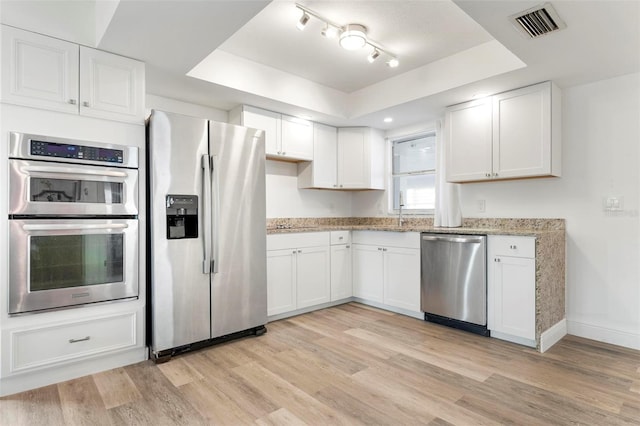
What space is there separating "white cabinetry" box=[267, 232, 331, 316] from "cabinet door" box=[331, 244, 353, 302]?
0.27ft

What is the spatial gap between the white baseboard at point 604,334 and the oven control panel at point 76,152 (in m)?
4.10

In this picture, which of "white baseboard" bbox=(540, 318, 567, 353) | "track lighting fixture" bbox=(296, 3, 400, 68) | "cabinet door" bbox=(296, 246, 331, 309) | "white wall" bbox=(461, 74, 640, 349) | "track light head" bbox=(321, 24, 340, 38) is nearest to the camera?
"track lighting fixture" bbox=(296, 3, 400, 68)

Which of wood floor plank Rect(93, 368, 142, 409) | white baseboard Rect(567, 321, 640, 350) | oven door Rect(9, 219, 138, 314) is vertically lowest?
wood floor plank Rect(93, 368, 142, 409)

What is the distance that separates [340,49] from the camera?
10.1ft

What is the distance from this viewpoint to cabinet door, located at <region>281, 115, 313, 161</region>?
396 cm

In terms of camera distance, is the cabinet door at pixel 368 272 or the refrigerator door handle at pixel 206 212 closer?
the refrigerator door handle at pixel 206 212

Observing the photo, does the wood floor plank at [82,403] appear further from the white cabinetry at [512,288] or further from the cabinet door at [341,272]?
the white cabinetry at [512,288]

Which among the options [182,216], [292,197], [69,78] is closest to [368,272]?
[292,197]

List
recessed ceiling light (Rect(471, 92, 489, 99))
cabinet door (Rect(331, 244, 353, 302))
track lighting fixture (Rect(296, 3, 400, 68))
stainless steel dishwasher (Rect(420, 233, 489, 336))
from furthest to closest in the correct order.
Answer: cabinet door (Rect(331, 244, 353, 302))
recessed ceiling light (Rect(471, 92, 489, 99))
stainless steel dishwasher (Rect(420, 233, 489, 336))
track lighting fixture (Rect(296, 3, 400, 68))

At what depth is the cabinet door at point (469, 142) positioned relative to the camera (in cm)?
336

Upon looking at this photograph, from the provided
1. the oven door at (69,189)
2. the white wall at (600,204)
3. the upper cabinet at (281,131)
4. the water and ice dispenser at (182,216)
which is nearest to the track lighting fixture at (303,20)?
the upper cabinet at (281,131)

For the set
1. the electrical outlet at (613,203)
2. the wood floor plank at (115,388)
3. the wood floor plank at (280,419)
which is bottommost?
the wood floor plank at (280,419)

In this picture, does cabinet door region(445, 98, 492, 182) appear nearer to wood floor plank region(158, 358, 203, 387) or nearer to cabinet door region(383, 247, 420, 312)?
cabinet door region(383, 247, 420, 312)

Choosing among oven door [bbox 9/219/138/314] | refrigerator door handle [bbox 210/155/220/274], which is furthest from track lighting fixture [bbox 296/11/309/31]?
oven door [bbox 9/219/138/314]
